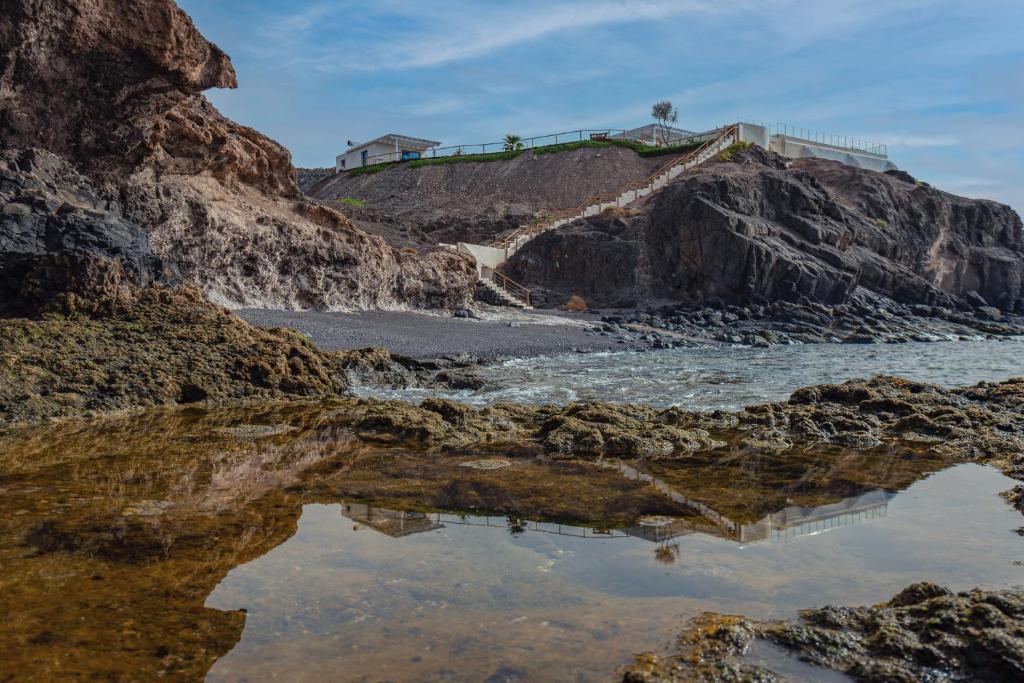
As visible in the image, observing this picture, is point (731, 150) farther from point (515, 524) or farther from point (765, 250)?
point (515, 524)

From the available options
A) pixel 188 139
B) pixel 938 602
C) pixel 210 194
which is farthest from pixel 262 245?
pixel 938 602

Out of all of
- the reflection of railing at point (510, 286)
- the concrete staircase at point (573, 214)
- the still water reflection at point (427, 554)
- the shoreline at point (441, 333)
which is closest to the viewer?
the still water reflection at point (427, 554)

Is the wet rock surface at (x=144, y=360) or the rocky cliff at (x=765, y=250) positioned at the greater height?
the rocky cliff at (x=765, y=250)

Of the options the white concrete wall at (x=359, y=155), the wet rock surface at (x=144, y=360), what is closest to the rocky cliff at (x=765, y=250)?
the wet rock surface at (x=144, y=360)

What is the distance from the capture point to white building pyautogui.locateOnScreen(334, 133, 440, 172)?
78625 mm

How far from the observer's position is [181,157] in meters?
23.7

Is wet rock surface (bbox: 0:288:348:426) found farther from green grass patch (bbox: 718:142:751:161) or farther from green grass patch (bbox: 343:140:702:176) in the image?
green grass patch (bbox: 343:140:702:176)

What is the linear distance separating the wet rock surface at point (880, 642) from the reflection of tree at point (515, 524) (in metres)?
1.62

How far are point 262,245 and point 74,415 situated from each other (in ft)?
53.8

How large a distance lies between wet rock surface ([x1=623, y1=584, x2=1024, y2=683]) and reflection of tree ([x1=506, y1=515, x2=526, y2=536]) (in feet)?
5.33

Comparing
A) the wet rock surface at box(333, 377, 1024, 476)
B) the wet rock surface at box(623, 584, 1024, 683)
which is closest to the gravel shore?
the wet rock surface at box(333, 377, 1024, 476)

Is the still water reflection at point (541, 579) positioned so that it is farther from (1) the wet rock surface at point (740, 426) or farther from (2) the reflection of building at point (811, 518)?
(1) the wet rock surface at point (740, 426)

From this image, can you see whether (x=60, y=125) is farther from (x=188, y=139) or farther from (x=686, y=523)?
(x=686, y=523)

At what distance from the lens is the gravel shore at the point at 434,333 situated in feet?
65.6
